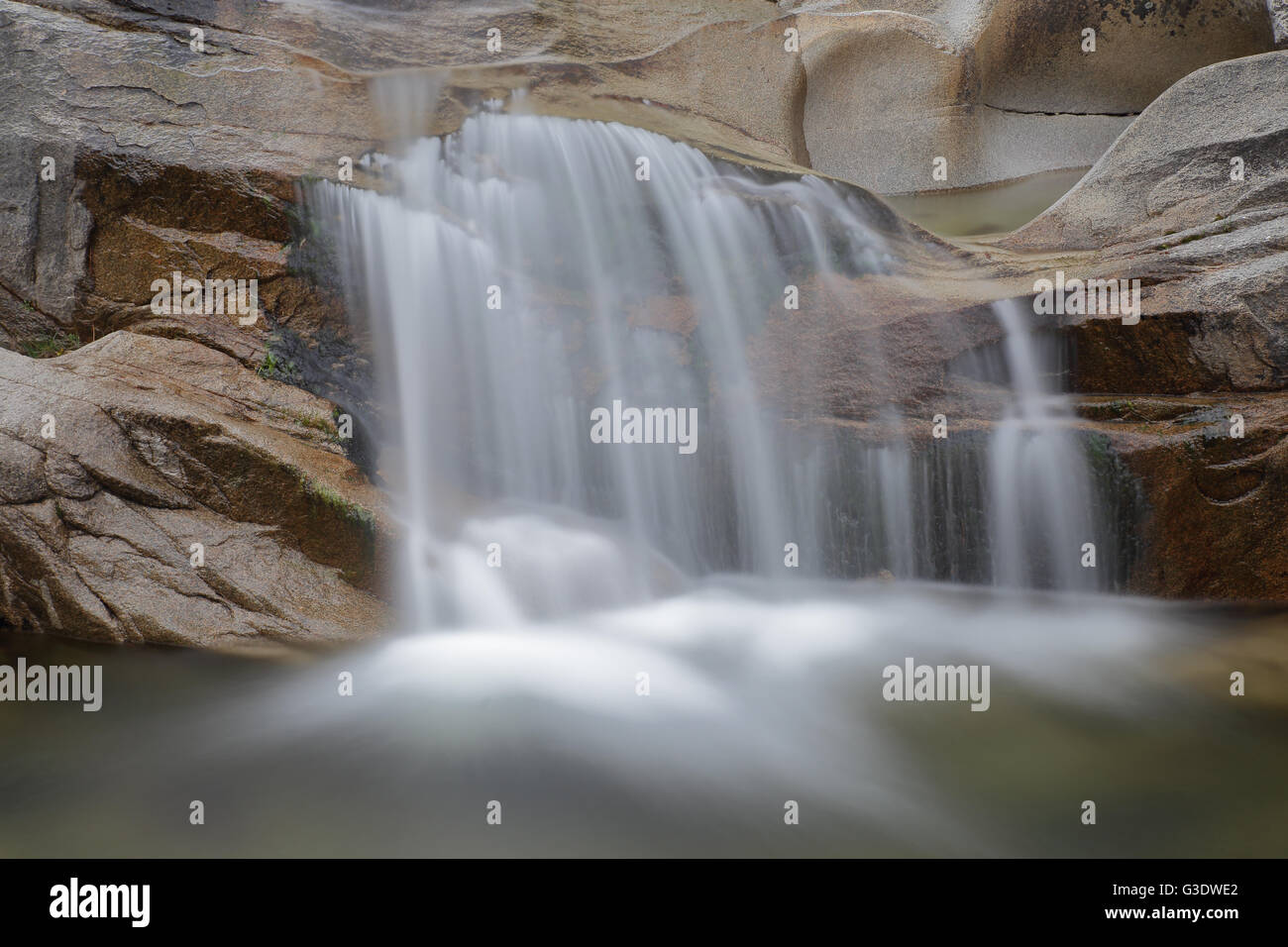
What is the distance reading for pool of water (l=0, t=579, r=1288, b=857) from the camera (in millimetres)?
3361

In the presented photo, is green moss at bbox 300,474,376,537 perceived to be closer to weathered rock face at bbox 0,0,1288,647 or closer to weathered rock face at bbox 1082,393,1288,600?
weathered rock face at bbox 0,0,1288,647

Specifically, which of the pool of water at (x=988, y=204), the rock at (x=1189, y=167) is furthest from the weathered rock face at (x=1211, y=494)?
the pool of water at (x=988, y=204)

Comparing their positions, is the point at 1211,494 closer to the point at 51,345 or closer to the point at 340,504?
the point at 340,504

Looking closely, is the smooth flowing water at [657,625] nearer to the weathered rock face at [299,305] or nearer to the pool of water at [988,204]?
the weathered rock face at [299,305]

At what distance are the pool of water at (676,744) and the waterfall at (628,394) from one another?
2.16 ft

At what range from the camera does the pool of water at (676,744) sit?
11.0ft

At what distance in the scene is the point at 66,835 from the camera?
3283mm

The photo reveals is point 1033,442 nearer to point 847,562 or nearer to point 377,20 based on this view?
point 847,562

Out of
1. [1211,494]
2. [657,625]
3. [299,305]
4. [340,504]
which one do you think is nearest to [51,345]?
[299,305]

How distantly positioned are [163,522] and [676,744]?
10.0 ft

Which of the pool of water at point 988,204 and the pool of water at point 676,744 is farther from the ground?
the pool of water at point 988,204

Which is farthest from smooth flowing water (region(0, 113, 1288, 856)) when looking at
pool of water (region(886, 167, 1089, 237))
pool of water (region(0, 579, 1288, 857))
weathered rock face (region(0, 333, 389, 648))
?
pool of water (region(886, 167, 1089, 237))

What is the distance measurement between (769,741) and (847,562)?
7.93ft

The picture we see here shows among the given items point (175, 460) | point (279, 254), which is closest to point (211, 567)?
point (175, 460)
